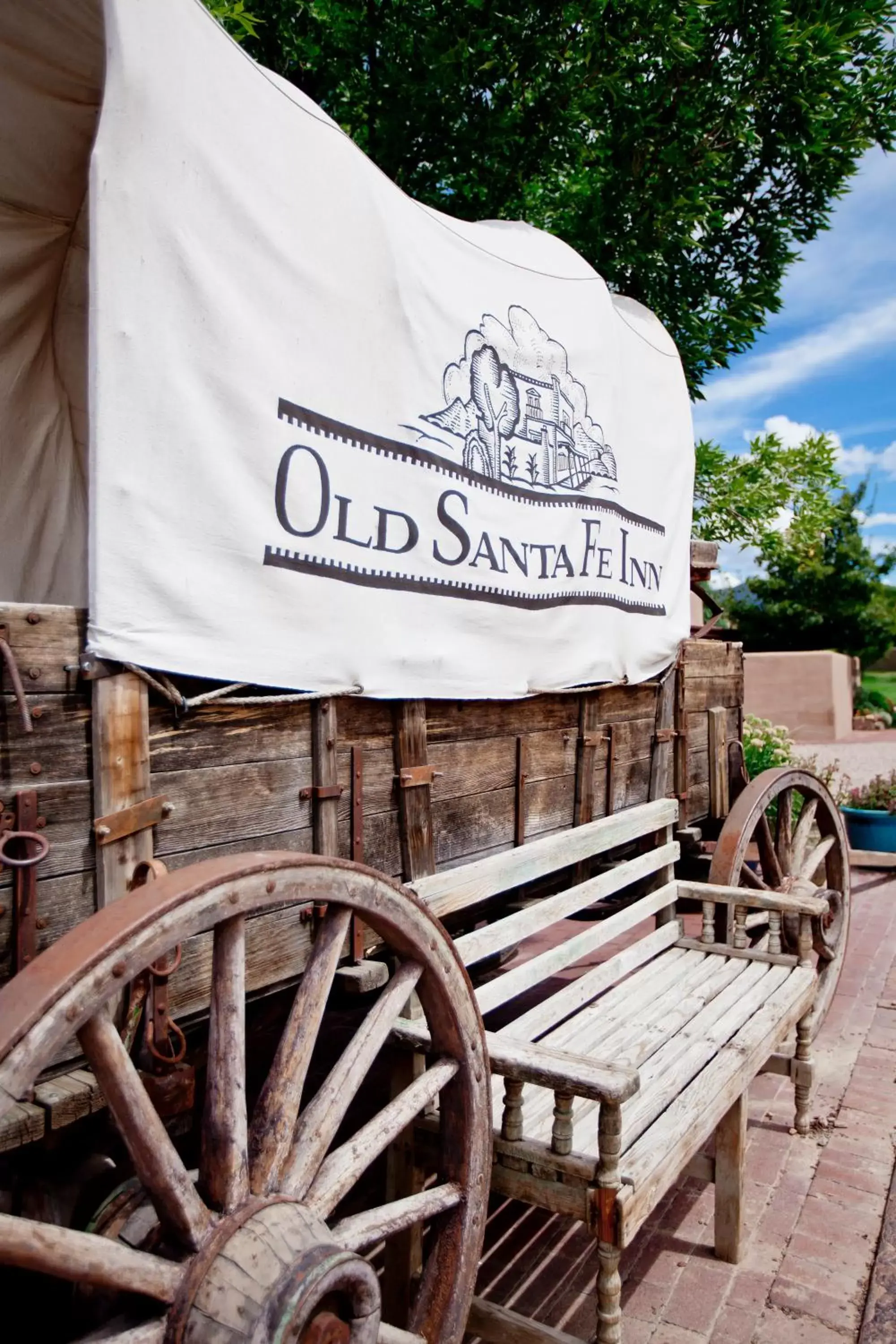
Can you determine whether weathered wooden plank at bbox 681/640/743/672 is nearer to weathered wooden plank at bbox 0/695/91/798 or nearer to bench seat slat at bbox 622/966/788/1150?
bench seat slat at bbox 622/966/788/1150

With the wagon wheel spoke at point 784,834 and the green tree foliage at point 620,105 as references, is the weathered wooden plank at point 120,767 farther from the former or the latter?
the green tree foliage at point 620,105

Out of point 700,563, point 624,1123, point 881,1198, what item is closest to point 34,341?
point 624,1123

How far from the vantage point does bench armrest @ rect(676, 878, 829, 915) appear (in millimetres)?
3504

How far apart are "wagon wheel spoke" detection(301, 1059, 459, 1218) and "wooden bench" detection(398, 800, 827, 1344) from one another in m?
0.22

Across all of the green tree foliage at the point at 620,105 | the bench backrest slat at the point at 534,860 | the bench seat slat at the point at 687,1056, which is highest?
the green tree foliage at the point at 620,105

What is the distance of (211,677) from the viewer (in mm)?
1810

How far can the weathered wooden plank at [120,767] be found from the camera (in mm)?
1591

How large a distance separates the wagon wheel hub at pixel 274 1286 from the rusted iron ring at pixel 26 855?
627 mm

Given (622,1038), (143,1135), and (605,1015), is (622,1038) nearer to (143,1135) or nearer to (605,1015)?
(605,1015)

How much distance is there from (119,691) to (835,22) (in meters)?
7.45

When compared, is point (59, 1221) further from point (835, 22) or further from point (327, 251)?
point (835, 22)

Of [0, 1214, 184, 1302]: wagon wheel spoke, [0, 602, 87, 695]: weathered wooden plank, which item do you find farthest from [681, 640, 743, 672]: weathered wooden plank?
[0, 1214, 184, 1302]: wagon wheel spoke

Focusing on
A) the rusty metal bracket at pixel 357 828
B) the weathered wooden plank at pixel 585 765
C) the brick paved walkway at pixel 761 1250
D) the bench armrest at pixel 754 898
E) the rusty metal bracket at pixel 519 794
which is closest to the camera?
the rusty metal bracket at pixel 357 828

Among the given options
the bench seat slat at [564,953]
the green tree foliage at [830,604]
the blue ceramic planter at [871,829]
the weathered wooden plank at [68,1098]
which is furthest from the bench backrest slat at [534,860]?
the green tree foliage at [830,604]
